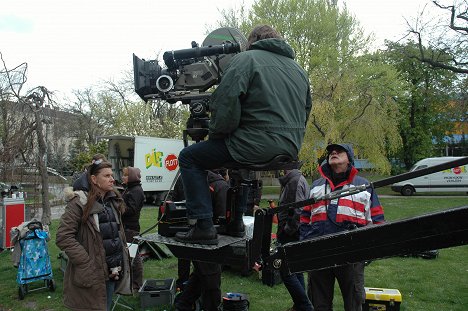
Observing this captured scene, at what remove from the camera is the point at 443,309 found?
5.41m

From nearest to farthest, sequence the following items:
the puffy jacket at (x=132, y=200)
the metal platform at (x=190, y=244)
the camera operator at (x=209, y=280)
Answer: the metal platform at (x=190, y=244) → the camera operator at (x=209, y=280) → the puffy jacket at (x=132, y=200)

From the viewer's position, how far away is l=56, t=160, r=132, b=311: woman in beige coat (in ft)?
12.3

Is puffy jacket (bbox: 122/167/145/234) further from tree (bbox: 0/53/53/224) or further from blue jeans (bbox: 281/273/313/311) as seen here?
tree (bbox: 0/53/53/224)

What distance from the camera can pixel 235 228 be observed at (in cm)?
303

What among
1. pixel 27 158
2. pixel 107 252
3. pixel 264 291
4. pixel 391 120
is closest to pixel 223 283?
pixel 264 291

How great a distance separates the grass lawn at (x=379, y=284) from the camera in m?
5.70

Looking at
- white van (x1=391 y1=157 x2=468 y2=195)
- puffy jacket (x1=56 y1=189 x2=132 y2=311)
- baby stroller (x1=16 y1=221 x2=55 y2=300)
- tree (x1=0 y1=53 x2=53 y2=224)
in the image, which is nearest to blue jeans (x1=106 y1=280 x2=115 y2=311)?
puffy jacket (x1=56 y1=189 x2=132 y2=311)

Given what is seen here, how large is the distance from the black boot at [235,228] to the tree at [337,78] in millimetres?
16014

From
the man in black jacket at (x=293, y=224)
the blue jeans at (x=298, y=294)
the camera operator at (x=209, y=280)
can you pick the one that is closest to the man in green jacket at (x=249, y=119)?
the camera operator at (x=209, y=280)

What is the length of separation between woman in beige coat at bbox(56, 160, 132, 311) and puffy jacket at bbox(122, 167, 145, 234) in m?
1.84

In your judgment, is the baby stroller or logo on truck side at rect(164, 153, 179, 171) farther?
logo on truck side at rect(164, 153, 179, 171)

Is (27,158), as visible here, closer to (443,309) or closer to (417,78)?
(443,309)

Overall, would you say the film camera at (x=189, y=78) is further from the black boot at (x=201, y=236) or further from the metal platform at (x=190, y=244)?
the black boot at (x=201, y=236)

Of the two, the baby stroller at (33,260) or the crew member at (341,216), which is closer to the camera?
the crew member at (341,216)
